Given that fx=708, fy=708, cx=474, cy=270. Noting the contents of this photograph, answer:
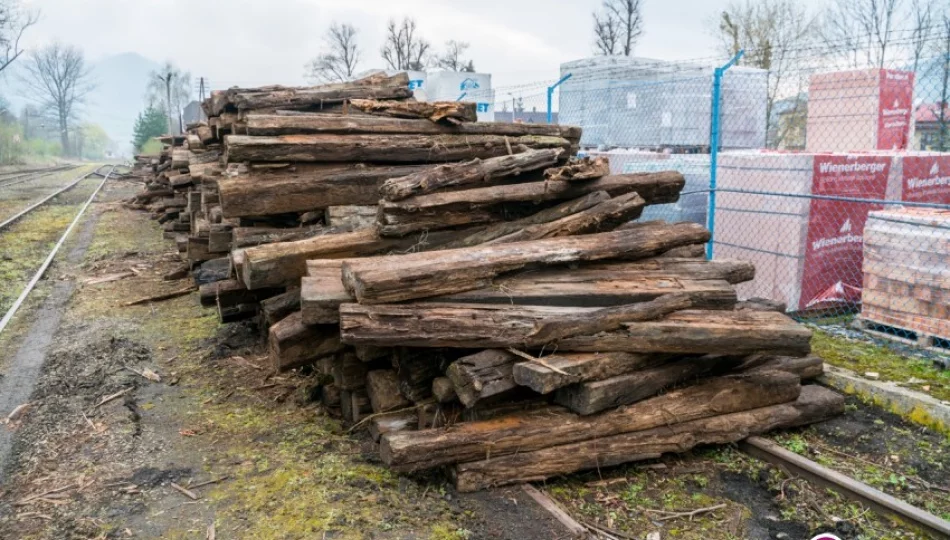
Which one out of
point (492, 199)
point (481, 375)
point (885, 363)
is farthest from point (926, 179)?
point (481, 375)

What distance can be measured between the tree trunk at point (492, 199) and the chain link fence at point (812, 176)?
2094mm

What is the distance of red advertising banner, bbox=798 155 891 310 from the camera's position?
293 inches

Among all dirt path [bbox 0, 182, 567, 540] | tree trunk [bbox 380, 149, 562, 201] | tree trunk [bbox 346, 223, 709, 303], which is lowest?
dirt path [bbox 0, 182, 567, 540]

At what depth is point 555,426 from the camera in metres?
4.32

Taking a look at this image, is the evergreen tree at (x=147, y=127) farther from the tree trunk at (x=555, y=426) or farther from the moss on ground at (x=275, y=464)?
the tree trunk at (x=555, y=426)

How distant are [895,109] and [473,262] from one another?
8707mm

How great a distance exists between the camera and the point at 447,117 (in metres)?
6.98

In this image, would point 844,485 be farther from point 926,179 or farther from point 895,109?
point 895,109

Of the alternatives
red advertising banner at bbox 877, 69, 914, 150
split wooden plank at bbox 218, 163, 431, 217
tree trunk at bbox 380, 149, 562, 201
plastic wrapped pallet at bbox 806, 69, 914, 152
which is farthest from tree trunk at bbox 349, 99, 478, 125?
red advertising banner at bbox 877, 69, 914, 150

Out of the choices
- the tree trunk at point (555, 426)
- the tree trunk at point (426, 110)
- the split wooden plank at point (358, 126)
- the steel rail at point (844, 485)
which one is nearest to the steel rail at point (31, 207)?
the tree trunk at point (426, 110)

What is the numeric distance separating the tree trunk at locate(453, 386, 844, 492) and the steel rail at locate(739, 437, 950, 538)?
5.7 inches

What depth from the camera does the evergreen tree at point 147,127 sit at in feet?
209

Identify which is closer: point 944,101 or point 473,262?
point 473,262

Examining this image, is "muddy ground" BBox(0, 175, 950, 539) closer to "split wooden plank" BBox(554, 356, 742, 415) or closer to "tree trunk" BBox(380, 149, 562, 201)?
"split wooden plank" BBox(554, 356, 742, 415)
